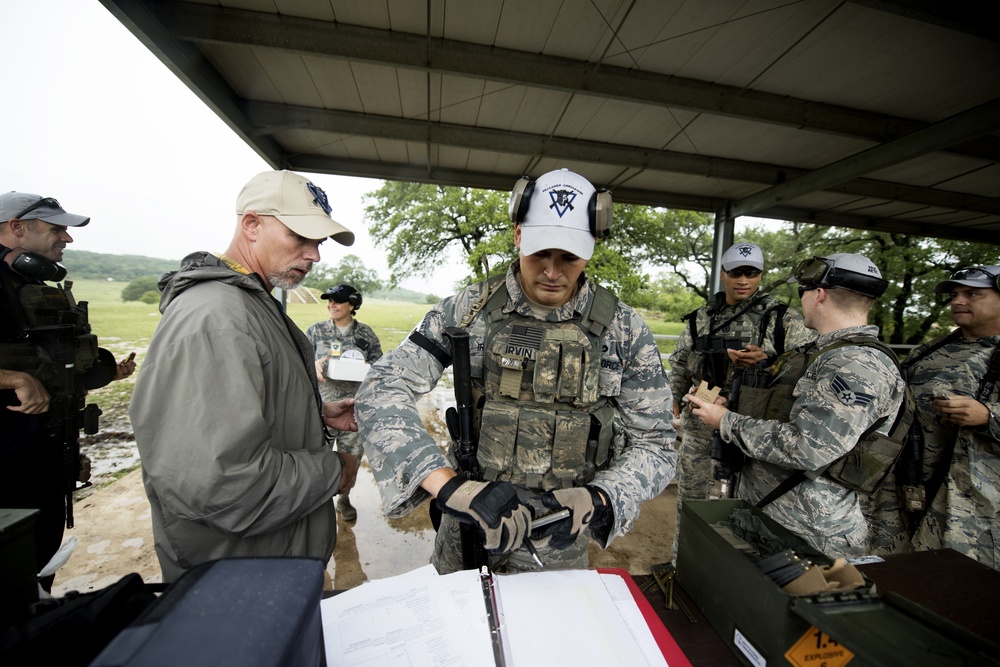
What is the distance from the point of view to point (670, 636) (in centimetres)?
108

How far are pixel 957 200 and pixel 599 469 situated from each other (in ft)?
22.3

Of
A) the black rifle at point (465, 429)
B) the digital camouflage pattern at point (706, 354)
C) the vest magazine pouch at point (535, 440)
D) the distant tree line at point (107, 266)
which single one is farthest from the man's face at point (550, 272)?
the distant tree line at point (107, 266)

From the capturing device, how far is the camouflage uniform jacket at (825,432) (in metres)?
1.87

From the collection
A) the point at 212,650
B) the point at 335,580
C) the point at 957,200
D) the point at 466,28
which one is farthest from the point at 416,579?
the point at 957,200

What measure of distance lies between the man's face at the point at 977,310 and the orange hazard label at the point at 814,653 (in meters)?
3.11

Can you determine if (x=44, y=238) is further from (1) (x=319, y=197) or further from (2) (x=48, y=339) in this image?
(1) (x=319, y=197)

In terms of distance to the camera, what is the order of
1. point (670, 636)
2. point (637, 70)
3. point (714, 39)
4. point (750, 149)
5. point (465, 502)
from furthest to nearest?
1. point (750, 149)
2. point (637, 70)
3. point (714, 39)
4. point (465, 502)
5. point (670, 636)

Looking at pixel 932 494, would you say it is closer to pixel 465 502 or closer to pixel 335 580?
pixel 465 502

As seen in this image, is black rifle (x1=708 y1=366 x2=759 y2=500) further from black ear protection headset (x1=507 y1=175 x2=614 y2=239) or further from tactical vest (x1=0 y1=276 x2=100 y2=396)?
tactical vest (x1=0 y1=276 x2=100 y2=396)

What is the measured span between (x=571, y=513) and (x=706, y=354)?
301 cm

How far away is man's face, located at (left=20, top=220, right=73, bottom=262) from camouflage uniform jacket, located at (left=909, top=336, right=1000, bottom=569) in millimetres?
6160

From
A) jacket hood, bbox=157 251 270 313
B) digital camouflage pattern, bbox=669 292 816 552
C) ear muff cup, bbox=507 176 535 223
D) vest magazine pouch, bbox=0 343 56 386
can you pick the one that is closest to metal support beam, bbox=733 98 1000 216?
digital camouflage pattern, bbox=669 292 816 552

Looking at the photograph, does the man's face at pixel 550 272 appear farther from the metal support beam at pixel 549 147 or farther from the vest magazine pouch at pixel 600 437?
the metal support beam at pixel 549 147

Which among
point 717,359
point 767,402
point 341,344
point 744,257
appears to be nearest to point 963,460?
point 767,402
